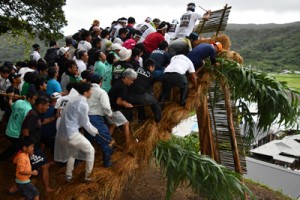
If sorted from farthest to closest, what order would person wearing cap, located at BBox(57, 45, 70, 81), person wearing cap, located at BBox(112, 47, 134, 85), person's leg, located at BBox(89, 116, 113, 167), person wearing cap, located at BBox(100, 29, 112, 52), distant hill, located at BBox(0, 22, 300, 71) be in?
distant hill, located at BBox(0, 22, 300, 71) < person wearing cap, located at BBox(100, 29, 112, 52) < person wearing cap, located at BBox(57, 45, 70, 81) < person wearing cap, located at BBox(112, 47, 134, 85) < person's leg, located at BBox(89, 116, 113, 167)

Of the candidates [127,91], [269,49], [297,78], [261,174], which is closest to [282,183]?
[261,174]

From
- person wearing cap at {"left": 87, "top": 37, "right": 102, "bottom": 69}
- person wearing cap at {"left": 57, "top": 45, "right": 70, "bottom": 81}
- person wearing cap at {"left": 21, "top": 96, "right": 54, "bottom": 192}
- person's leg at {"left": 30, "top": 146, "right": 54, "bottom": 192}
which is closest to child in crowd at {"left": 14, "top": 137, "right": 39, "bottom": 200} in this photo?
person wearing cap at {"left": 21, "top": 96, "right": 54, "bottom": 192}

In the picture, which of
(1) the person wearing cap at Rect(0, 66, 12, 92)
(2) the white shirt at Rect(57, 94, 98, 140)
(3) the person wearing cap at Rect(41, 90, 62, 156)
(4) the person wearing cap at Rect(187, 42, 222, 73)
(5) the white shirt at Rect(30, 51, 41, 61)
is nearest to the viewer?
(2) the white shirt at Rect(57, 94, 98, 140)

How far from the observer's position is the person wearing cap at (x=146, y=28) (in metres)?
7.87

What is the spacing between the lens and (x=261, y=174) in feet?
37.2

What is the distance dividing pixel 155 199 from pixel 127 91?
3.88 meters

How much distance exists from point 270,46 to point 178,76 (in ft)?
299

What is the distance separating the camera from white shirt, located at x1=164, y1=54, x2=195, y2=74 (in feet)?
18.0

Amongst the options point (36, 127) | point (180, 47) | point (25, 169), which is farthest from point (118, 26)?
point (25, 169)

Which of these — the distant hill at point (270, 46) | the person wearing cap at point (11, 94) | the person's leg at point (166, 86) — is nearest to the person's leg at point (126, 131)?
the person's leg at point (166, 86)

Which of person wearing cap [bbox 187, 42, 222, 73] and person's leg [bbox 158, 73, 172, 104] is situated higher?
person wearing cap [bbox 187, 42, 222, 73]

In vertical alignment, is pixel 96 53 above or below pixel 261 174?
above

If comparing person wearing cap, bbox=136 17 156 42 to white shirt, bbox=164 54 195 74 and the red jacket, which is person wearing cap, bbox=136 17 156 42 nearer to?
the red jacket

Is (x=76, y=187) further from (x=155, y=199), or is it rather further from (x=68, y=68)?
(x=155, y=199)
